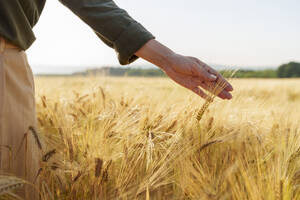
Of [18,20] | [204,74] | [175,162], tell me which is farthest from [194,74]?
[18,20]

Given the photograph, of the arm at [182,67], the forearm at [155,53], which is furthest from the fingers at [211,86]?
the forearm at [155,53]

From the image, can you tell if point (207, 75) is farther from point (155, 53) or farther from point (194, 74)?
point (155, 53)

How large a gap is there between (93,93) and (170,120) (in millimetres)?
716

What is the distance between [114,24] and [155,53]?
0.38ft

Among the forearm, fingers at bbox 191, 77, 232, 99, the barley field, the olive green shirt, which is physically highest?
the olive green shirt

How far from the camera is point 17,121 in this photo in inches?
27.9

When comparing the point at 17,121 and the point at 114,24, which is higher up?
the point at 114,24

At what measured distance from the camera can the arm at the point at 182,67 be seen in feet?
2.46

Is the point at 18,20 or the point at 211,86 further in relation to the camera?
the point at 211,86

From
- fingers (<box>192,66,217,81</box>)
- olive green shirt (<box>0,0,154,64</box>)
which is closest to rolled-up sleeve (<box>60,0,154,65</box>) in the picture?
olive green shirt (<box>0,0,154,64</box>)

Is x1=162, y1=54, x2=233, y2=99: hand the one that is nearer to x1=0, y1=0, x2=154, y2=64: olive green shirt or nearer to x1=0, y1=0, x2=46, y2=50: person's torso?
x1=0, y1=0, x2=154, y2=64: olive green shirt

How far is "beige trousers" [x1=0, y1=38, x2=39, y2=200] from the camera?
2.23 feet

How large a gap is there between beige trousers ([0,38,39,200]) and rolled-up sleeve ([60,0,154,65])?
0.17m

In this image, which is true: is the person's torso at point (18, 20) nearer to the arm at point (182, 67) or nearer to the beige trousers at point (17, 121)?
the beige trousers at point (17, 121)
